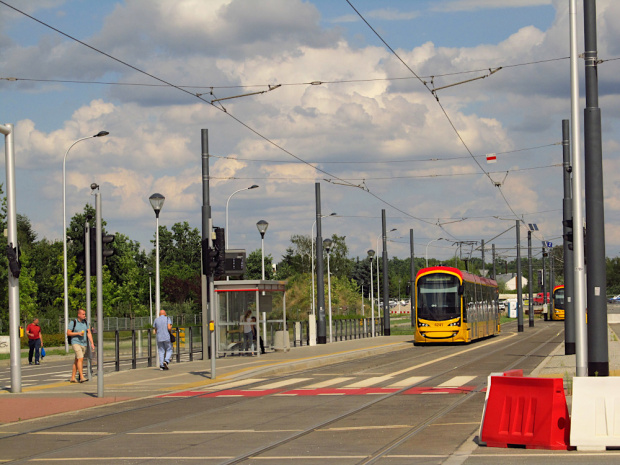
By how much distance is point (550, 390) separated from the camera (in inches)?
406

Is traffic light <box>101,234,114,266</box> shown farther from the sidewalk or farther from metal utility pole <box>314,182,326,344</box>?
metal utility pole <box>314,182,326,344</box>

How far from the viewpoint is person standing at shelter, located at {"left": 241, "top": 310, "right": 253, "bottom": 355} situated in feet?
100

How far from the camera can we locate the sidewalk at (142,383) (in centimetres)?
1675

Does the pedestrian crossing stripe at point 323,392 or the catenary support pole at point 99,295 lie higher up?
the catenary support pole at point 99,295

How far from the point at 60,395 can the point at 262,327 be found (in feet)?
46.6

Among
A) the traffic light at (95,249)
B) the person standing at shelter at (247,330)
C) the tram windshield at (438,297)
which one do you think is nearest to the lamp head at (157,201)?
the person standing at shelter at (247,330)

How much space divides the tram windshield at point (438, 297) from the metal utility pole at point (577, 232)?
25.2 metres

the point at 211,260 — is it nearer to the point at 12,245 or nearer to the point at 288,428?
the point at 12,245

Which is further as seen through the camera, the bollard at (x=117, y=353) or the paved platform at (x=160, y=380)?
the bollard at (x=117, y=353)

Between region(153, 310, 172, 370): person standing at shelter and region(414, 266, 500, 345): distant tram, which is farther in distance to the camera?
region(414, 266, 500, 345): distant tram

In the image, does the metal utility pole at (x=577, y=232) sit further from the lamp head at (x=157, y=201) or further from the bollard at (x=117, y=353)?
the lamp head at (x=157, y=201)

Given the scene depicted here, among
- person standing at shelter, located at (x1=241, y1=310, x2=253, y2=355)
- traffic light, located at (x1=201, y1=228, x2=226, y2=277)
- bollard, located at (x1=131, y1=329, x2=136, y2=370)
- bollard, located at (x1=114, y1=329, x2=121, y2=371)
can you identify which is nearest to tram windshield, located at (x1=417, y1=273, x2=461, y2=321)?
person standing at shelter, located at (x1=241, y1=310, x2=253, y2=355)

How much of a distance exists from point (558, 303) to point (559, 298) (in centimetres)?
158

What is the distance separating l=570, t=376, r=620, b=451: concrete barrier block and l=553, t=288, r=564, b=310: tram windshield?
7435 centimetres
